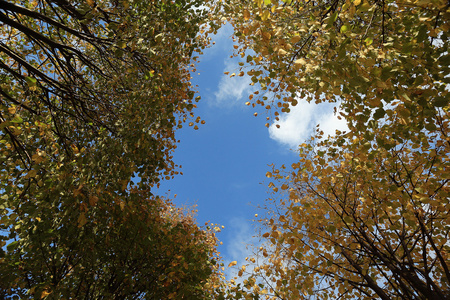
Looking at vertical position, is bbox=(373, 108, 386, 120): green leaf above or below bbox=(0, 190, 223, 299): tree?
below

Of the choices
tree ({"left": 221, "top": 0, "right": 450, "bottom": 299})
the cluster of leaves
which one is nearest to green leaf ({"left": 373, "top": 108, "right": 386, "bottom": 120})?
tree ({"left": 221, "top": 0, "right": 450, "bottom": 299})

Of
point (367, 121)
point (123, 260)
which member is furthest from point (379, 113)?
point (123, 260)

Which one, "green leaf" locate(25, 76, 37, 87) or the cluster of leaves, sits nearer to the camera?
"green leaf" locate(25, 76, 37, 87)

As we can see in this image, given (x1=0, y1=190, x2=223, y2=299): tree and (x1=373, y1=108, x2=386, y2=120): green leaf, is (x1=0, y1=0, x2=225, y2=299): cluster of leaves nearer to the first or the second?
(x1=0, y1=190, x2=223, y2=299): tree

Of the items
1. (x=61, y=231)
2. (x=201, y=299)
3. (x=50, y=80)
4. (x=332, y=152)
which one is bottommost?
(x=201, y=299)

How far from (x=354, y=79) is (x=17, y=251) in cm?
698

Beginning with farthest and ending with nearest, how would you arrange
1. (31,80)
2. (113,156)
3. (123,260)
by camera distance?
(123,260), (113,156), (31,80)

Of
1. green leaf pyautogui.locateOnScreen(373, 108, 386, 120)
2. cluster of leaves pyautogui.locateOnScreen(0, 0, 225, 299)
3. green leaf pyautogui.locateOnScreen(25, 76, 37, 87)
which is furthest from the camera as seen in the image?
cluster of leaves pyautogui.locateOnScreen(0, 0, 225, 299)

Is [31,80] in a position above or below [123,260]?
above

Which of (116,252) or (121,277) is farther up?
(116,252)

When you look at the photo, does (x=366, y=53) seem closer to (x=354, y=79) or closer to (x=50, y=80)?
(x=354, y=79)

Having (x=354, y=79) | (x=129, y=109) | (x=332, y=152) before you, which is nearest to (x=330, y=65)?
(x=354, y=79)

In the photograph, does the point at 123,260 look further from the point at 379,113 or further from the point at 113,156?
the point at 379,113

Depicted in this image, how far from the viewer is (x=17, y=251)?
5.15 m
